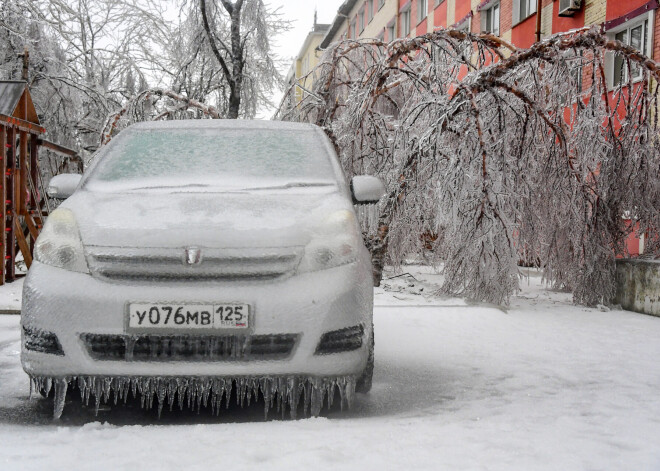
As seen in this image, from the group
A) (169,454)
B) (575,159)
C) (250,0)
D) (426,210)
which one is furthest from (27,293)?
(250,0)

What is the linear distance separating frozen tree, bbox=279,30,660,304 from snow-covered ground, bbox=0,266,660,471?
1.84m

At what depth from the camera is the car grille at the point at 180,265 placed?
10.3 ft

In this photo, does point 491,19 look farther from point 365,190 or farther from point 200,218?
point 200,218

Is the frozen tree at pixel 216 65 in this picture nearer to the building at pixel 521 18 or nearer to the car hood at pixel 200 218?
the building at pixel 521 18

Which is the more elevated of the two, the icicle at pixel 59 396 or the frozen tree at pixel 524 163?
the frozen tree at pixel 524 163

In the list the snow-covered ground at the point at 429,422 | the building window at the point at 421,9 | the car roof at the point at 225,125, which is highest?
the building window at the point at 421,9

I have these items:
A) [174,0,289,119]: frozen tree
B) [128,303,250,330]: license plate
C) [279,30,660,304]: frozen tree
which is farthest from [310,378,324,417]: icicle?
[174,0,289,119]: frozen tree

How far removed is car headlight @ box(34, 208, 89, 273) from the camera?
3.21 meters

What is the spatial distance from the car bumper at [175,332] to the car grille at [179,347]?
0.07 ft

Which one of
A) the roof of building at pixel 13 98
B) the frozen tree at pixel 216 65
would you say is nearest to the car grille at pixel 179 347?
the roof of building at pixel 13 98

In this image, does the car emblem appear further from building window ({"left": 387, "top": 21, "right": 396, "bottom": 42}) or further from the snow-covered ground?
building window ({"left": 387, "top": 21, "right": 396, "bottom": 42})

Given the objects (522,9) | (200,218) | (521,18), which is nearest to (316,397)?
(200,218)

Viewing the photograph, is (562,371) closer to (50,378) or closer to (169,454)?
(169,454)

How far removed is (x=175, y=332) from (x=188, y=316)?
95 mm
